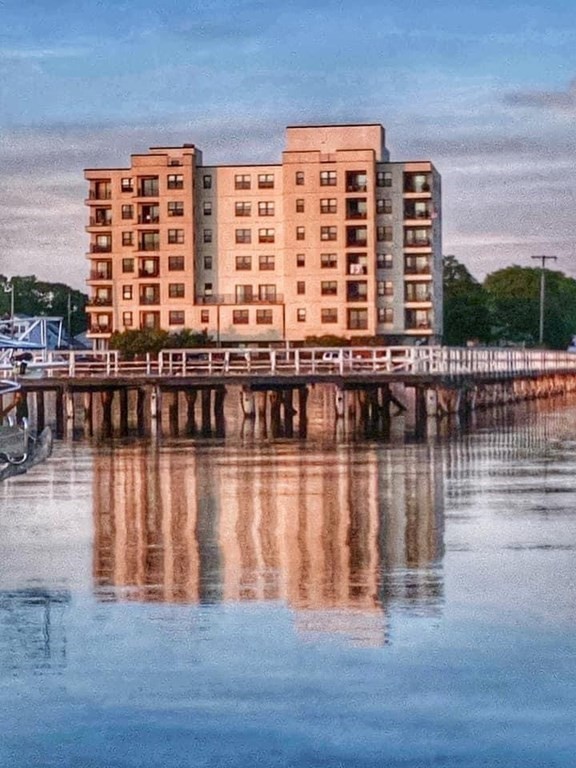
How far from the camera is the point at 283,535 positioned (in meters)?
29.2

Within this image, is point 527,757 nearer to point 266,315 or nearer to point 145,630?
point 145,630

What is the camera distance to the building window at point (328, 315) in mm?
124312

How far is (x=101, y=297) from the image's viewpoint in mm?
129125

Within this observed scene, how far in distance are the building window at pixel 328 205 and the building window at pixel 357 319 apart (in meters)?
6.77

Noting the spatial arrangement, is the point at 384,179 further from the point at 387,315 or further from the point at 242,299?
the point at 242,299

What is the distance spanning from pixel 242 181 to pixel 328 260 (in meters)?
7.91

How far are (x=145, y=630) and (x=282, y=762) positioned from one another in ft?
18.5

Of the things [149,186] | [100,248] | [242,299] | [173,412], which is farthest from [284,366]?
[100,248]

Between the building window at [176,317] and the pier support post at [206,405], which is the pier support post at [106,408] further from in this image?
the building window at [176,317]

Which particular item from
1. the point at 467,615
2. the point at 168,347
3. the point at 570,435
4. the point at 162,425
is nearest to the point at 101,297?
the point at 168,347

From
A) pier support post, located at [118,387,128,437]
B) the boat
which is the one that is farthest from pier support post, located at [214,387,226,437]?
the boat

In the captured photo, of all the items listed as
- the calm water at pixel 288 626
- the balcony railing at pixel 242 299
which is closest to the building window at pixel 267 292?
the balcony railing at pixel 242 299

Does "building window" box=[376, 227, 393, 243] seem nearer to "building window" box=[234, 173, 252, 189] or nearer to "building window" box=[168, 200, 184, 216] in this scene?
"building window" box=[234, 173, 252, 189]

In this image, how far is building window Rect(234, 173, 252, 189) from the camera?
125688mm
